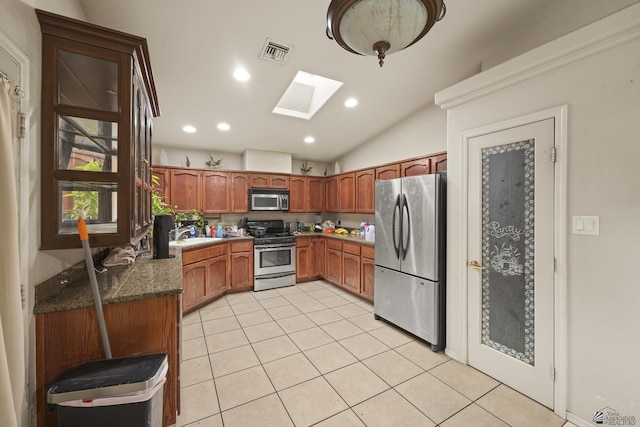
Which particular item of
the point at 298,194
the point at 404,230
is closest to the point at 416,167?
the point at 404,230

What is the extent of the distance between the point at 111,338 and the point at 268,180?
358 centimetres

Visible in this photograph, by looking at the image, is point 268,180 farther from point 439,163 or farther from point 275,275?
point 439,163

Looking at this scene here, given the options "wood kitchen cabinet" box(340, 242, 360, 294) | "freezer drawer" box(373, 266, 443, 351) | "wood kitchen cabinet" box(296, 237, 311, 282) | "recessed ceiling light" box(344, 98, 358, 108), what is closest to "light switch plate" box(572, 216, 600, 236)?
"freezer drawer" box(373, 266, 443, 351)

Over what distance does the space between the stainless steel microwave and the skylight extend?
1506 mm

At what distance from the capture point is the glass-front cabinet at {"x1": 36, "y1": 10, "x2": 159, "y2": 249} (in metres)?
1.30

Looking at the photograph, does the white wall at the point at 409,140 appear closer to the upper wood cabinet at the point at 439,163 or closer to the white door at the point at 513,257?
the upper wood cabinet at the point at 439,163

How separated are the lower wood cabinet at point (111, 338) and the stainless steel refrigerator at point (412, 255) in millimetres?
2168

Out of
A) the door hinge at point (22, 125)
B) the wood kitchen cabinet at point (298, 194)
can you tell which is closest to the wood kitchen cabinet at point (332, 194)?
the wood kitchen cabinet at point (298, 194)

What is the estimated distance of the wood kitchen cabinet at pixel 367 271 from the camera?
3.61 m

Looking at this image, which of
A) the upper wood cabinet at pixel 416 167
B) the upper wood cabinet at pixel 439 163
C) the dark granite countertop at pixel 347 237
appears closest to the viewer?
the upper wood cabinet at pixel 439 163

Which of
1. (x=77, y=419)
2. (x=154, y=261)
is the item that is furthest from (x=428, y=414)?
(x=154, y=261)

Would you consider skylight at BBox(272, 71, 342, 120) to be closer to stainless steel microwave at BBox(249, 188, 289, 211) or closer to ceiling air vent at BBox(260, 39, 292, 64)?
ceiling air vent at BBox(260, 39, 292, 64)

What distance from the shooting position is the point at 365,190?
4320 millimetres

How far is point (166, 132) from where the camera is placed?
149 inches
